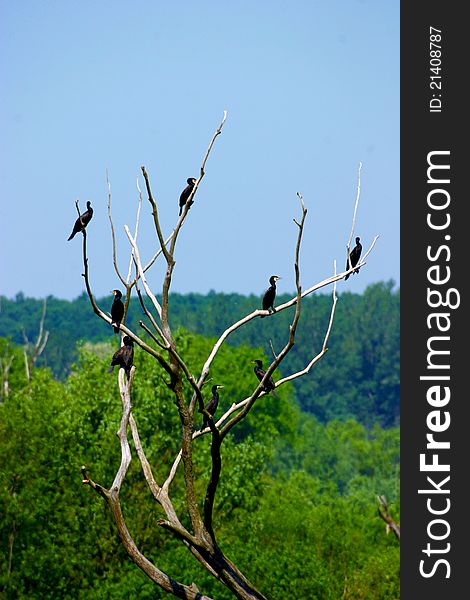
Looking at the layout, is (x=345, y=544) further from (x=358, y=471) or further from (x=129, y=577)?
(x=358, y=471)

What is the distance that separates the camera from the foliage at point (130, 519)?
3056cm

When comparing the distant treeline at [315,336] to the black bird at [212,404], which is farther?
the distant treeline at [315,336]

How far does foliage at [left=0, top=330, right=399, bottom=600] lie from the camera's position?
3056 centimetres

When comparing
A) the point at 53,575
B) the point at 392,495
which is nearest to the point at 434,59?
the point at 53,575

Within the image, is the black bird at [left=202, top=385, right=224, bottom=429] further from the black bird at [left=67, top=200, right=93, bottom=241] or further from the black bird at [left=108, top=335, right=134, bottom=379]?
the black bird at [left=67, top=200, right=93, bottom=241]

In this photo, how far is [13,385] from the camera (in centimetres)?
6631

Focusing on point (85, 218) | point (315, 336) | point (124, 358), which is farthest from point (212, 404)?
point (315, 336)

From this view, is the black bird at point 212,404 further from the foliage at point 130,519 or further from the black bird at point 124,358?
→ the foliage at point 130,519

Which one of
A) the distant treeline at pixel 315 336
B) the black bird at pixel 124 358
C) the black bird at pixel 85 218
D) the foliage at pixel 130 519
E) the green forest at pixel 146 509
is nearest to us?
the black bird at pixel 124 358

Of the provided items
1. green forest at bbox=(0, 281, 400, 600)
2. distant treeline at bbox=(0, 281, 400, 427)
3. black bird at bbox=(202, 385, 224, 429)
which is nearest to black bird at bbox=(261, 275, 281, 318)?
black bird at bbox=(202, 385, 224, 429)

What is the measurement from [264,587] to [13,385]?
3873 cm

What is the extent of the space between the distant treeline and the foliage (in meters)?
90.9

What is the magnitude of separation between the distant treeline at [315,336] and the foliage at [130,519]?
90.9 m

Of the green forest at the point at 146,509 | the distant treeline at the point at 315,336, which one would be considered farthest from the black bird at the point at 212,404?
the distant treeline at the point at 315,336
